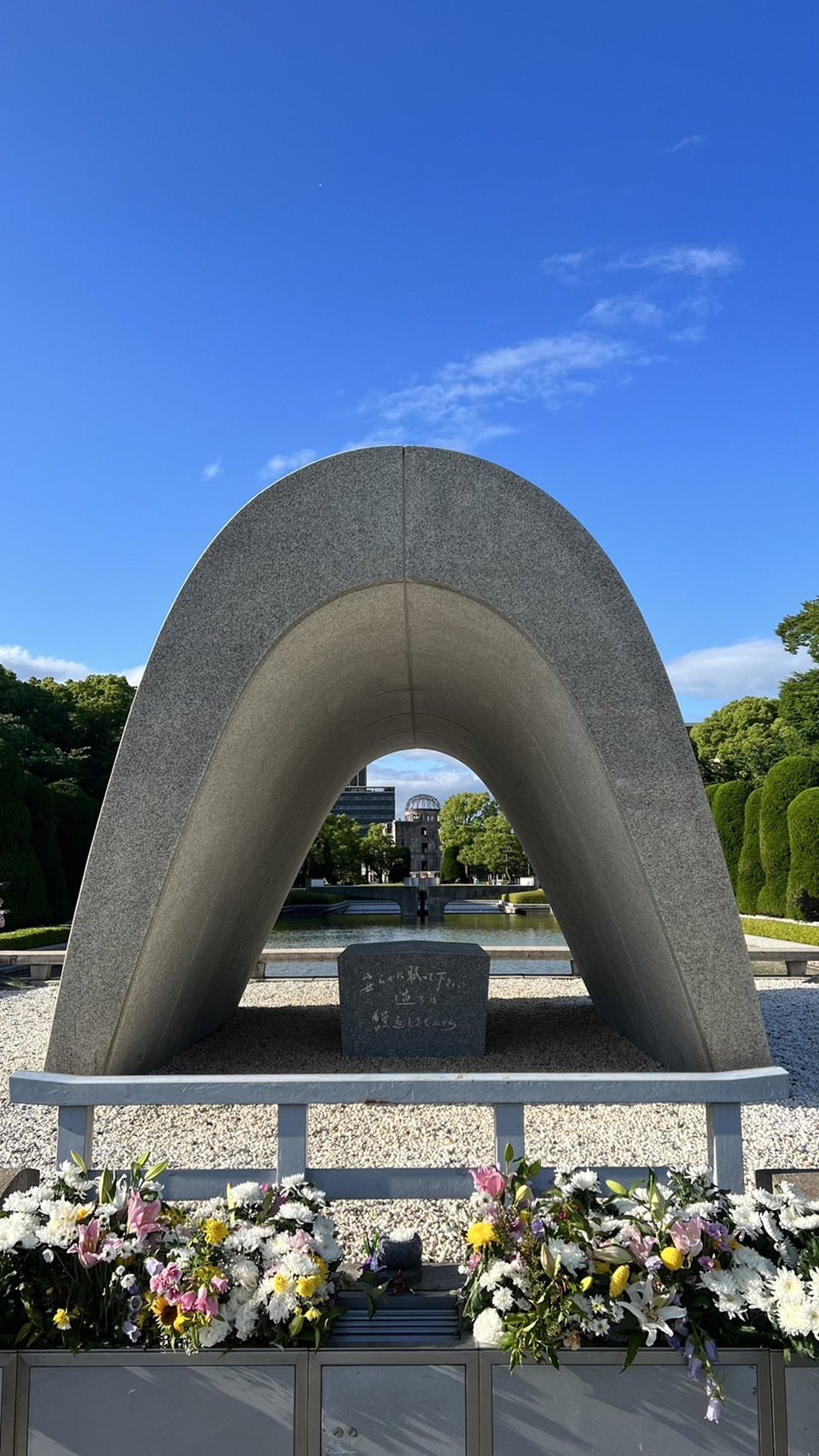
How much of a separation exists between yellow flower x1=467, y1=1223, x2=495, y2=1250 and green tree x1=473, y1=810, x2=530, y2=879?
47.8 metres

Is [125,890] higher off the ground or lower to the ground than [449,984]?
higher

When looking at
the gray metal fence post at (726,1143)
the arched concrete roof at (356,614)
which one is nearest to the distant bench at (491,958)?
the arched concrete roof at (356,614)

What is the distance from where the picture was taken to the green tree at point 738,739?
3975 centimetres

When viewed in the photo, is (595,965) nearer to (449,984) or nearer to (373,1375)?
(449,984)

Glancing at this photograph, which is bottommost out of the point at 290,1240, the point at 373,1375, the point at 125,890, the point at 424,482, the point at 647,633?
the point at 373,1375

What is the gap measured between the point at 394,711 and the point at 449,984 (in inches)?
122

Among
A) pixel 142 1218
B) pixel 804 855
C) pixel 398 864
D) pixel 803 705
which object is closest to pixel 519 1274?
pixel 142 1218

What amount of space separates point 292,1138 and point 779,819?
898 inches

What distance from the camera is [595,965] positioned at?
836 centimetres

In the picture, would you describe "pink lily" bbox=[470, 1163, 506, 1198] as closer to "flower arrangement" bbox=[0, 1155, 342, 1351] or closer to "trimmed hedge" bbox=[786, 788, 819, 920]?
"flower arrangement" bbox=[0, 1155, 342, 1351]

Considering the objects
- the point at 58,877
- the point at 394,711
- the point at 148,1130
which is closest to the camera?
the point at 148,1130

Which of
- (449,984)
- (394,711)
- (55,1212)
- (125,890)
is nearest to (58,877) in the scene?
(394,711)

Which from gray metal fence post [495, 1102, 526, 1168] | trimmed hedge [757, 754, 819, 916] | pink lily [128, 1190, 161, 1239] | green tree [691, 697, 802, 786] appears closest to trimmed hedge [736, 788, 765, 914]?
trimmed hedge [757, 754, 819, 916]

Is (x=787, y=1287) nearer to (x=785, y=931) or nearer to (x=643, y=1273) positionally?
(x=643, y=1273)
